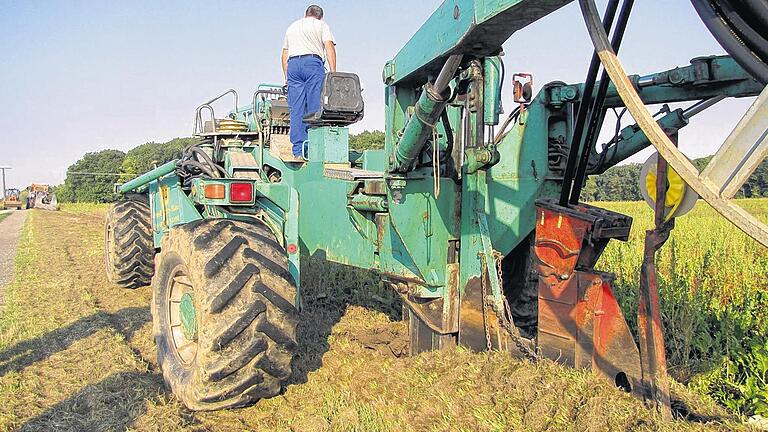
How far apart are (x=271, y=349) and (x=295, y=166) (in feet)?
7.16

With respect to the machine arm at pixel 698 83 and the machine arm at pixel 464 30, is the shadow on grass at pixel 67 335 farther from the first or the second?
the machine arm at pixel 698 83

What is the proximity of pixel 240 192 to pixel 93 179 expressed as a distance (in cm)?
7571

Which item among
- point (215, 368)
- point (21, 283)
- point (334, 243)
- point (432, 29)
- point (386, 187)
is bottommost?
point (21, 283)

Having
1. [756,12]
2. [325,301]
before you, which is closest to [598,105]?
[756,12]

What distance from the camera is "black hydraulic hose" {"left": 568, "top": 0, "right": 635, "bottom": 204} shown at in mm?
2468

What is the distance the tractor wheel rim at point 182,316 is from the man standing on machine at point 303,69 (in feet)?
5.53

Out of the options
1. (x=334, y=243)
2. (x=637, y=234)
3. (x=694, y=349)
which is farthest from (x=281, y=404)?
(x=637, y=234)

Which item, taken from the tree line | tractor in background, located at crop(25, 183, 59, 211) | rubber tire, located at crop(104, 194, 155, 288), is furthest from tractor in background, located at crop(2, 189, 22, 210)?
rubber tire, located at crop(104, 194, 155, 288)

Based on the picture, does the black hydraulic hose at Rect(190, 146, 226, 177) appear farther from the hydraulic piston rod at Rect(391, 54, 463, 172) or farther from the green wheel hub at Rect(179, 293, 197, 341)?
the hydraulic piston rod at Rect(391, 54, 463, 172)

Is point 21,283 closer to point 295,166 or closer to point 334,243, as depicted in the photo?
point 295,166

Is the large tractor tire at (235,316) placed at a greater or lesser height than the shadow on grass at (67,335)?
greater

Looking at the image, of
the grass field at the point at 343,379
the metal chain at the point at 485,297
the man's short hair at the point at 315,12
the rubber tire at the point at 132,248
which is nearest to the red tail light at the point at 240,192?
the grass field at the point at 343,379

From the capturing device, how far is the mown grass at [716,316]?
380 centimetres

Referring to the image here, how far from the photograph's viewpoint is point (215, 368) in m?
3.61
